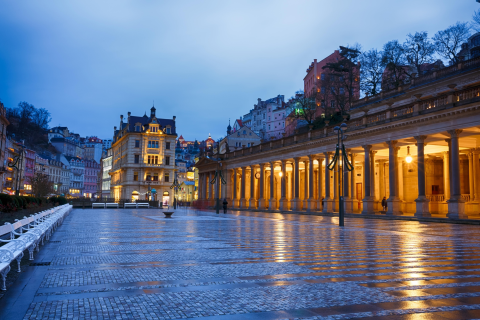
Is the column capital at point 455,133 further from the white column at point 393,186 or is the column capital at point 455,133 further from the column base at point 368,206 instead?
the column base at point 368,206

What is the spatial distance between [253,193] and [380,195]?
20.1 meters

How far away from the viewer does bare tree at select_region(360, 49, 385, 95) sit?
60.0m

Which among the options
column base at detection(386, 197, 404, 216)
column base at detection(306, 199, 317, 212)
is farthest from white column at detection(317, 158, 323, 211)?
column base at detection(386, 197, 404, 216)

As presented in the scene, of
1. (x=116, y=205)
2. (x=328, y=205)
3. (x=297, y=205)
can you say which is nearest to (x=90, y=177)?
(x=116, y=205)

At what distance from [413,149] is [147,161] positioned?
224 feet

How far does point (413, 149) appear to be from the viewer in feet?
125

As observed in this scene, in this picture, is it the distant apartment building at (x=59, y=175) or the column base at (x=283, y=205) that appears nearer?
the column base at (x=283, y=205)

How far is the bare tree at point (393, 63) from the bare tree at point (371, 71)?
1.03m

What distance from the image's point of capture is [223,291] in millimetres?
6816

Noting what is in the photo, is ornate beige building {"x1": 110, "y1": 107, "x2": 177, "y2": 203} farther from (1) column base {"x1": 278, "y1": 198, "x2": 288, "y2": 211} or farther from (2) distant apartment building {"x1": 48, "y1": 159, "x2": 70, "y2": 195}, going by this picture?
(2) distant apartment building {"x1": 48, "y1": 159, "x2": 70, "y2": 195}

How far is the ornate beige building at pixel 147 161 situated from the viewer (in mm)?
93688

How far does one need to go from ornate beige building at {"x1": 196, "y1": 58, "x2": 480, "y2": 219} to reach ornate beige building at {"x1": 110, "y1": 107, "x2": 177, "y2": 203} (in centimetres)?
4361

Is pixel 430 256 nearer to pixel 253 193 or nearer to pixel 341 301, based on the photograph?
pixel 341 301

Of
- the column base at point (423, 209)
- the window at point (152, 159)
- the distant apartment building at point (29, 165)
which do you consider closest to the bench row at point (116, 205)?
the window at point (152, 159)
